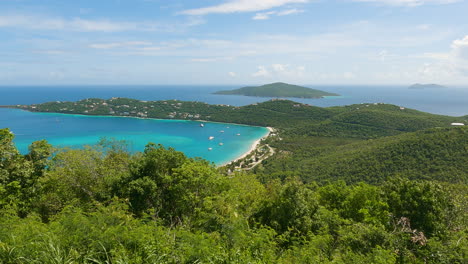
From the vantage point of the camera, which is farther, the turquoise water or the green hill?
the turquoise water

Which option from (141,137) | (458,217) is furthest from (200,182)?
(141,137)

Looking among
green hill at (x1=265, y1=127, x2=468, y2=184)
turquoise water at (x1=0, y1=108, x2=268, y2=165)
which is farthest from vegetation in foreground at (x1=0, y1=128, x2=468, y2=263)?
turquoise water at (x1=0, y1=108, x2=268, y2=165)

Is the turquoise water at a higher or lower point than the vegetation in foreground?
lower

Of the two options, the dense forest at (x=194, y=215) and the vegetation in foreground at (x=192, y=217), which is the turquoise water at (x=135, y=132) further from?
the vegetation in foreground at (x=192, y=217)

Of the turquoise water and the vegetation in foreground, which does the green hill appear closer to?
the turquoise water

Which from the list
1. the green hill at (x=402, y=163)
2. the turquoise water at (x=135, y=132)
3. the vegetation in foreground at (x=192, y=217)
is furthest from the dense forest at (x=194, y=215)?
the turquoise water at (x=135, y=132)

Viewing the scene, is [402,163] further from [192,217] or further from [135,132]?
[135,132]

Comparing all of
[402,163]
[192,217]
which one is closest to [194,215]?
[192,217]
